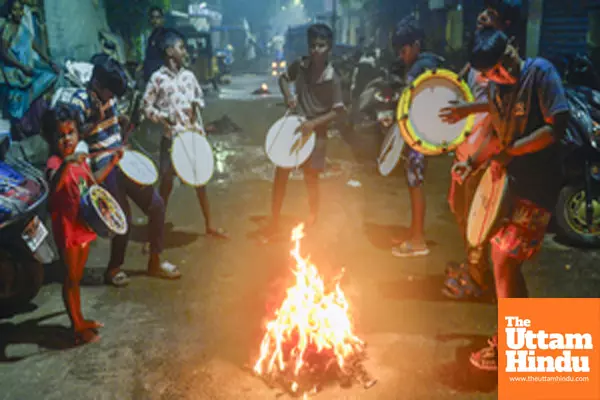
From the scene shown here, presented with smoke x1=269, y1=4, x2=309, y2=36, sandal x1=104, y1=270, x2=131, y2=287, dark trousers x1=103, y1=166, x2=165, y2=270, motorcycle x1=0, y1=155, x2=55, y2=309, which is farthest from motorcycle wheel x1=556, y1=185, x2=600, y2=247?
smoke x1=269, y1=4, x2=309, y2=36

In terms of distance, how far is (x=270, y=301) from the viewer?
4.54 m

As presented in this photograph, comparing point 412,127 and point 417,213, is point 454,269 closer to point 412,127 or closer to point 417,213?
point 417,213

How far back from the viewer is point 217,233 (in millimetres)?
6840

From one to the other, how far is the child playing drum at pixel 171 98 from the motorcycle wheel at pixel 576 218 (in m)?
4.60

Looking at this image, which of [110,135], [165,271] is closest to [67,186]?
[110,135]

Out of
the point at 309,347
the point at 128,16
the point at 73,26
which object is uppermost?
the point at 128,16

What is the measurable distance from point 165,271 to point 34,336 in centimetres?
147

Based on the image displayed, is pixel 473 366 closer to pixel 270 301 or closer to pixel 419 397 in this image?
pixel 419 397

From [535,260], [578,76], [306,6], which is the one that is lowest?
[535,260]

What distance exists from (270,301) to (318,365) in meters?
0.95

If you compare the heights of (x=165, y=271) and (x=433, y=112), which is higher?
(x=433, y=112)

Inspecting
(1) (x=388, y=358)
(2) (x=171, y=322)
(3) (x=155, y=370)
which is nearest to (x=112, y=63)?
(2) (x=171, y=322)

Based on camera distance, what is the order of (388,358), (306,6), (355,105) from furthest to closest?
(306,6), (355,105), (388,358)

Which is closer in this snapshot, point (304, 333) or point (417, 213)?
point (304, 333)
